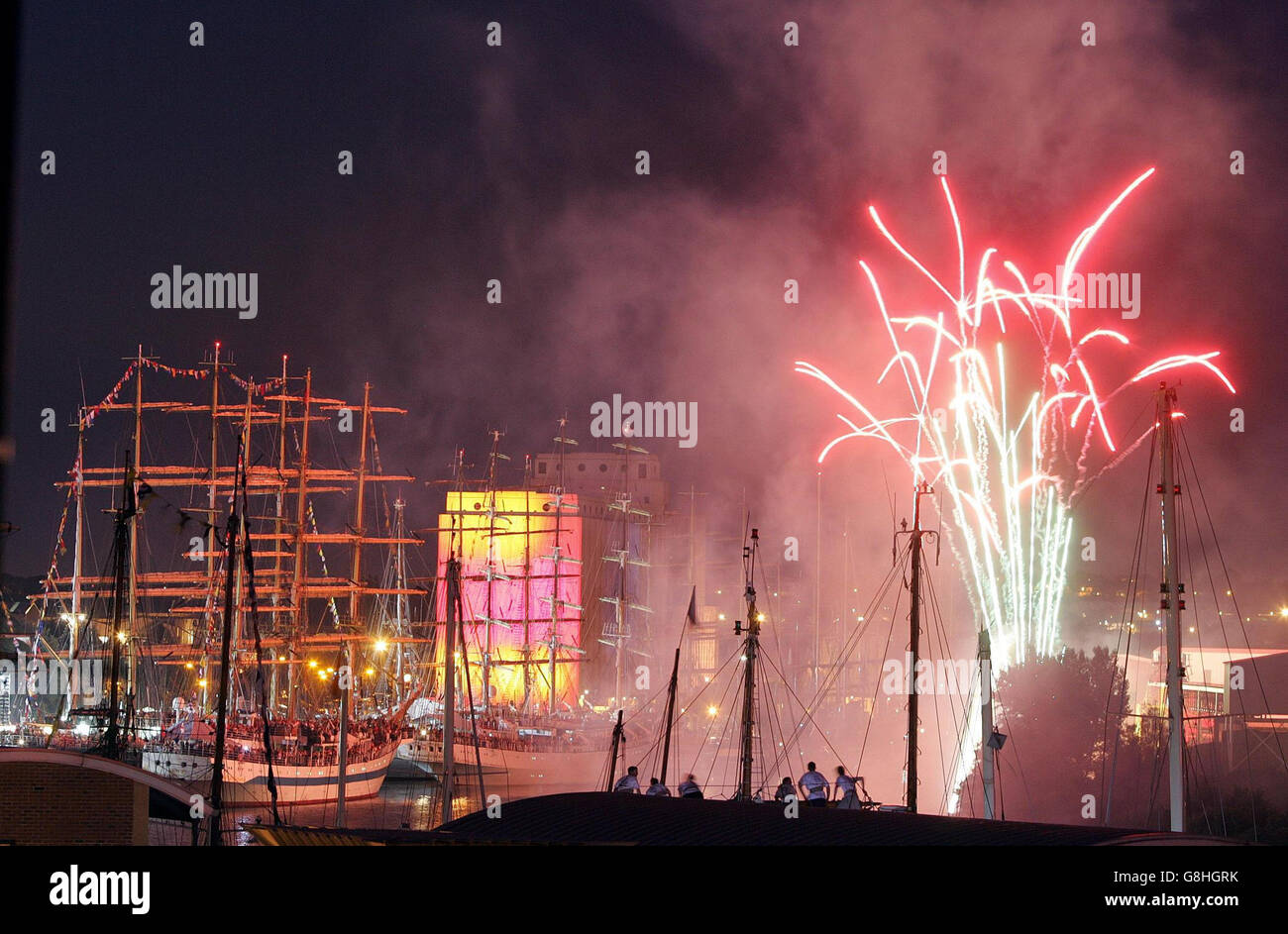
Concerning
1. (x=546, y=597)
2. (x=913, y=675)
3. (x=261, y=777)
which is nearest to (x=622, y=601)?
(x=546, y=597)

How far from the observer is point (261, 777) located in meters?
75.9

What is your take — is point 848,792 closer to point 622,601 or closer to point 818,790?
point 818,790

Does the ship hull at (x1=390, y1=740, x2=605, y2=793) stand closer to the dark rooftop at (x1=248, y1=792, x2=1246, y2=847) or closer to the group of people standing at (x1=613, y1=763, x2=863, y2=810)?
the group of people standing at (x1=613, y1=763, x2=863, y2=810)

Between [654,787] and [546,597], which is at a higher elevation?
[546,597]

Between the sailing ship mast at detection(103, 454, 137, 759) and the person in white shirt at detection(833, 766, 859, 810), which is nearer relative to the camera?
the person in white shirt at detection(833, 766, 859, 810)

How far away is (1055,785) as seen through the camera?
5431 cm

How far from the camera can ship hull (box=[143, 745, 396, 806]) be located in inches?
2837

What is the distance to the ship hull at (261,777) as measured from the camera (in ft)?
236

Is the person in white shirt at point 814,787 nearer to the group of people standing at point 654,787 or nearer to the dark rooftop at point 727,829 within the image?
the group of people standing at point 654,787

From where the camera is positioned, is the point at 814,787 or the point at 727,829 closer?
the point at 727,829

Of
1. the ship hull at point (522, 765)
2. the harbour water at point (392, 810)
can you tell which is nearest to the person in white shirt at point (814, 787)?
the harbour water at point (392, 810)

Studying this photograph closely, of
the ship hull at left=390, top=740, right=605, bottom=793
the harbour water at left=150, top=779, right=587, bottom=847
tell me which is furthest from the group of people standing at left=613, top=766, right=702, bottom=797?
the ship hull at left=390, top=740, right=605, bottom=793
